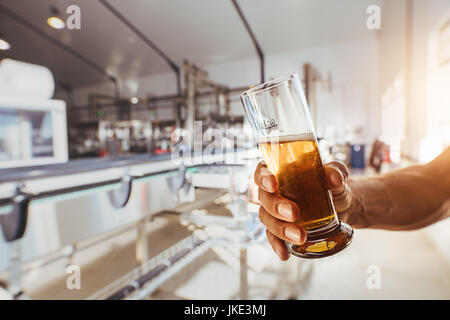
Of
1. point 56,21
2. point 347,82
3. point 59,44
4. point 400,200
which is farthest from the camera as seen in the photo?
point 59,44

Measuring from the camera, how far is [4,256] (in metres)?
0.86

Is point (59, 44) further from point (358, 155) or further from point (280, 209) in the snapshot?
point (280, 209)

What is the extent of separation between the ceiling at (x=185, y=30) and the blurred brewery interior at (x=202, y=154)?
0.04 metres

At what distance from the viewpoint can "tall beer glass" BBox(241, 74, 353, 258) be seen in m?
0.43

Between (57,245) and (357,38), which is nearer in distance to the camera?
(57,245)

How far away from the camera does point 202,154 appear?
4.93 feet

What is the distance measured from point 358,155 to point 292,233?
20.2ft

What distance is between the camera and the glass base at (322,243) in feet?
1.42

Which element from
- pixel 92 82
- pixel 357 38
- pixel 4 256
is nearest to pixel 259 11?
pixel 357 38

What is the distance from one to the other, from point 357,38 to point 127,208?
6.70m

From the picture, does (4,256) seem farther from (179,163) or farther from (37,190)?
(179,163)

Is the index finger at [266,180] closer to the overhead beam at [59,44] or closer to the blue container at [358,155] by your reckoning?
the blue container at [358,155]

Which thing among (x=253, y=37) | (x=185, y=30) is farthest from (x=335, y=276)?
(x=185, y=30)

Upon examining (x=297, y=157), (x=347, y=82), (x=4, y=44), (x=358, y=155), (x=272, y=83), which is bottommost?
(x=358, y=155)
